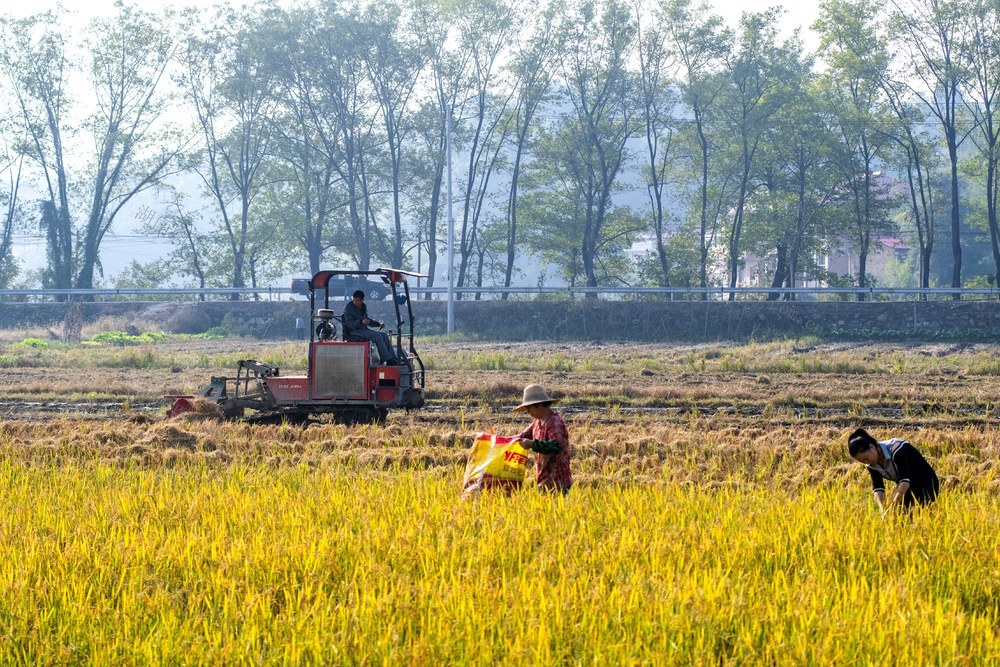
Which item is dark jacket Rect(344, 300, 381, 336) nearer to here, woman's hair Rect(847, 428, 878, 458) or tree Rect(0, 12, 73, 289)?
woman's hair Rect(847, 428, 878, 458)

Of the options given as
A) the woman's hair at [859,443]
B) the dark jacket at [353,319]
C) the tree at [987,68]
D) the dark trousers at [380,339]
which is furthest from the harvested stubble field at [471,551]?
the tree at [987,68]

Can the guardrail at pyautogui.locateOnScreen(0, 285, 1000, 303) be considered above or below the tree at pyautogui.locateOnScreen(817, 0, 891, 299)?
below

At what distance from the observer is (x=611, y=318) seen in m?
42.8

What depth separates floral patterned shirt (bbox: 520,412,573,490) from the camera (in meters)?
8.84

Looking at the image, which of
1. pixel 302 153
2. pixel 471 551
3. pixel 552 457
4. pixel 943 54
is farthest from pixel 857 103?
pixel 471 551

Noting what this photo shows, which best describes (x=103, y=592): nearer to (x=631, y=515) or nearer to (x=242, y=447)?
(x=631, y=515)

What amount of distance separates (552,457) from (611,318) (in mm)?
33698

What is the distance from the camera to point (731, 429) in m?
15.4

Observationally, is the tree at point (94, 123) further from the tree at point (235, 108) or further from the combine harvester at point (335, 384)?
the combine harvester at point (335, 384)

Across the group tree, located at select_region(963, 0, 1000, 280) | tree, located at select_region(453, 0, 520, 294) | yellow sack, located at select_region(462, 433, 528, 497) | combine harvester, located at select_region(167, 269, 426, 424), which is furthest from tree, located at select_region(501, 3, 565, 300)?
yellow sack, located at select_region(462, 433, 528, 497)

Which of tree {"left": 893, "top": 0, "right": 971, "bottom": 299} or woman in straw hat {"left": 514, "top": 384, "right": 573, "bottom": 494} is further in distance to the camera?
tree {"left": 893, "top": 0, "right": 971, "bottom": 299}

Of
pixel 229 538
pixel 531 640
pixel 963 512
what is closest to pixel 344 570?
pixel 229 538

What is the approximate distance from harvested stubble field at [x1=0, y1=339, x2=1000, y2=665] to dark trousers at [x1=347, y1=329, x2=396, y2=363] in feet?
3.68

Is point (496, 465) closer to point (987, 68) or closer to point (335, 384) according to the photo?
point (335, 384)
